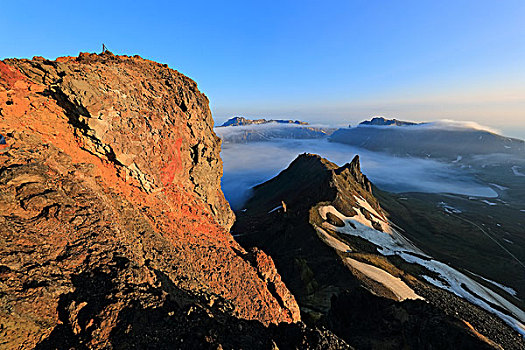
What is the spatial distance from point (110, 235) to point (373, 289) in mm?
37127

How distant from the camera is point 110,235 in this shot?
646 inches

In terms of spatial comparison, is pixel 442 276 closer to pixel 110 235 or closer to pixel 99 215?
pixel 110 235

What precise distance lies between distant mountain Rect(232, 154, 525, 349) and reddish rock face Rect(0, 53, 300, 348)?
1048 centimetres

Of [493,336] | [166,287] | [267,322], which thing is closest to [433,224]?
[493,336]

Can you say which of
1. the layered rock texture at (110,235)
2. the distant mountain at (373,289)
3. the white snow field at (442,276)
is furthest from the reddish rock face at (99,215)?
the white snow field at (442,276)

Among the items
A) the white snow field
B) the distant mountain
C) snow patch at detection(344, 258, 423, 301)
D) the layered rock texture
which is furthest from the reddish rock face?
the white snow field

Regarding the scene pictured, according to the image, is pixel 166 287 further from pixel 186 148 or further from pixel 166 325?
pixel 186 148

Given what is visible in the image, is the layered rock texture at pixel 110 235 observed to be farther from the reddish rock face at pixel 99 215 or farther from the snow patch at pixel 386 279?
the snow patch at pixel 386 279

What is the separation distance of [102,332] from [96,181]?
14648mm

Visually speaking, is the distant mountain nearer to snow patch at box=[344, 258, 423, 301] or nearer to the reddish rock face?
snow patch at box=[344, 258, 423, 301]

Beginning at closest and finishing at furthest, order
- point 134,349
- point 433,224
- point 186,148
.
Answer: point 134,349, point 186,148, point 433,224

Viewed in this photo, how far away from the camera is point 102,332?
1055 cm

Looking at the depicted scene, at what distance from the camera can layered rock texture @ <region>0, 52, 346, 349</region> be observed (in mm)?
10992

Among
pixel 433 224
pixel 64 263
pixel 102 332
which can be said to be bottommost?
pixel 433 224
